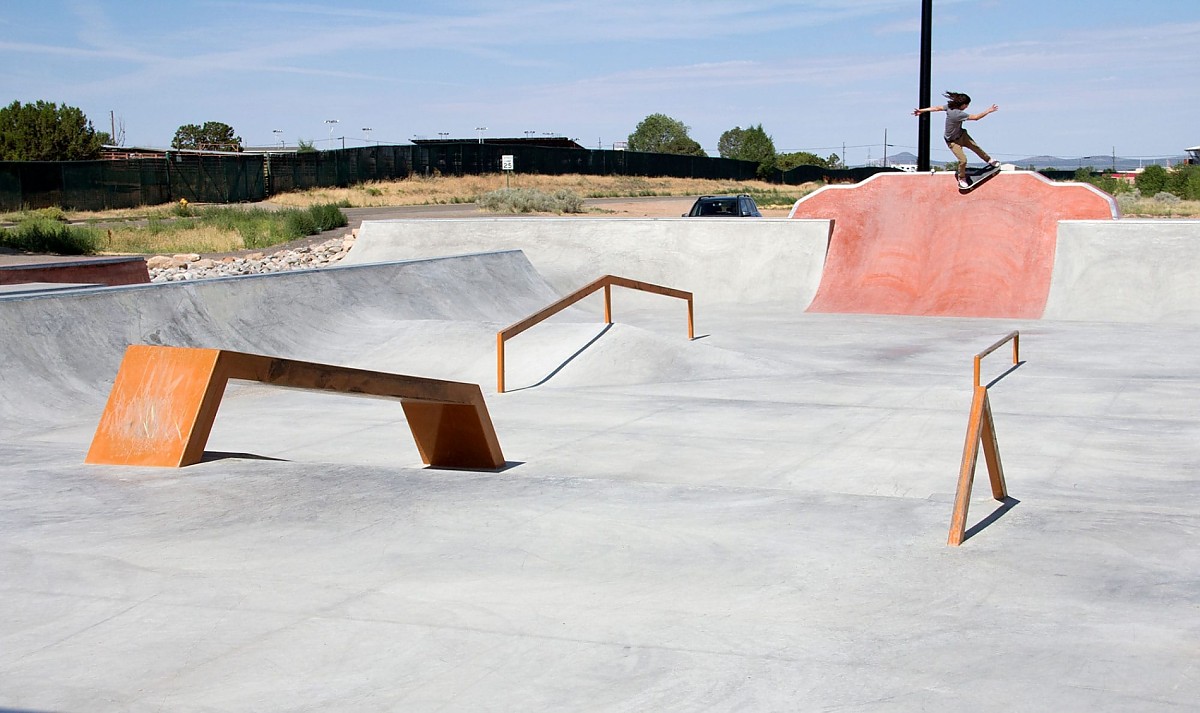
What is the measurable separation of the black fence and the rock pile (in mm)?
23622

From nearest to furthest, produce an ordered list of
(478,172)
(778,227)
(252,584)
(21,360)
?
1. (252,584)
2. (21,360)
3. (778,227)
4. (478,172)

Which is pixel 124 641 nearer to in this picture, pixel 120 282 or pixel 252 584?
pixel 252 584

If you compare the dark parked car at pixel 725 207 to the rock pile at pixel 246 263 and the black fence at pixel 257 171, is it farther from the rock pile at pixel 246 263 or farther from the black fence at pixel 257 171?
the black fence at pixel 257 171

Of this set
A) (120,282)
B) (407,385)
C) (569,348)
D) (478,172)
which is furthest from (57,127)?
(407,385)

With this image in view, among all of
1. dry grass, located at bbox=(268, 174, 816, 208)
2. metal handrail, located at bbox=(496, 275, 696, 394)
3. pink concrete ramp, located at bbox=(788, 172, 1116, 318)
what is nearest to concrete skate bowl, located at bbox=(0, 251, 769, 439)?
metal handrail, located at bbox=(496, 275, 696, 394)

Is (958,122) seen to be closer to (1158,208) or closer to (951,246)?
(951,246)

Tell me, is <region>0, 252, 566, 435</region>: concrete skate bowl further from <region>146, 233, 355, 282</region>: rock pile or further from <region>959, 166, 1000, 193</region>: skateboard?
<region>959, 166, 1000, 193</region>: skateboard

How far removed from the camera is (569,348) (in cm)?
1231

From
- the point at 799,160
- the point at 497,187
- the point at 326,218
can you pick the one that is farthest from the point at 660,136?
the point at 326,218

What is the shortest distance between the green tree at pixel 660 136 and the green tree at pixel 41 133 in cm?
8225

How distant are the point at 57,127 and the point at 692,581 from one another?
3459 inches

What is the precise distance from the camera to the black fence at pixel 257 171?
46875mm

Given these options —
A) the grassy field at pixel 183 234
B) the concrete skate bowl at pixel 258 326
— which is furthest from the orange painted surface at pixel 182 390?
the grassy field at pixel 183 234

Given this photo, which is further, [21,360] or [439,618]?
[21,360]
